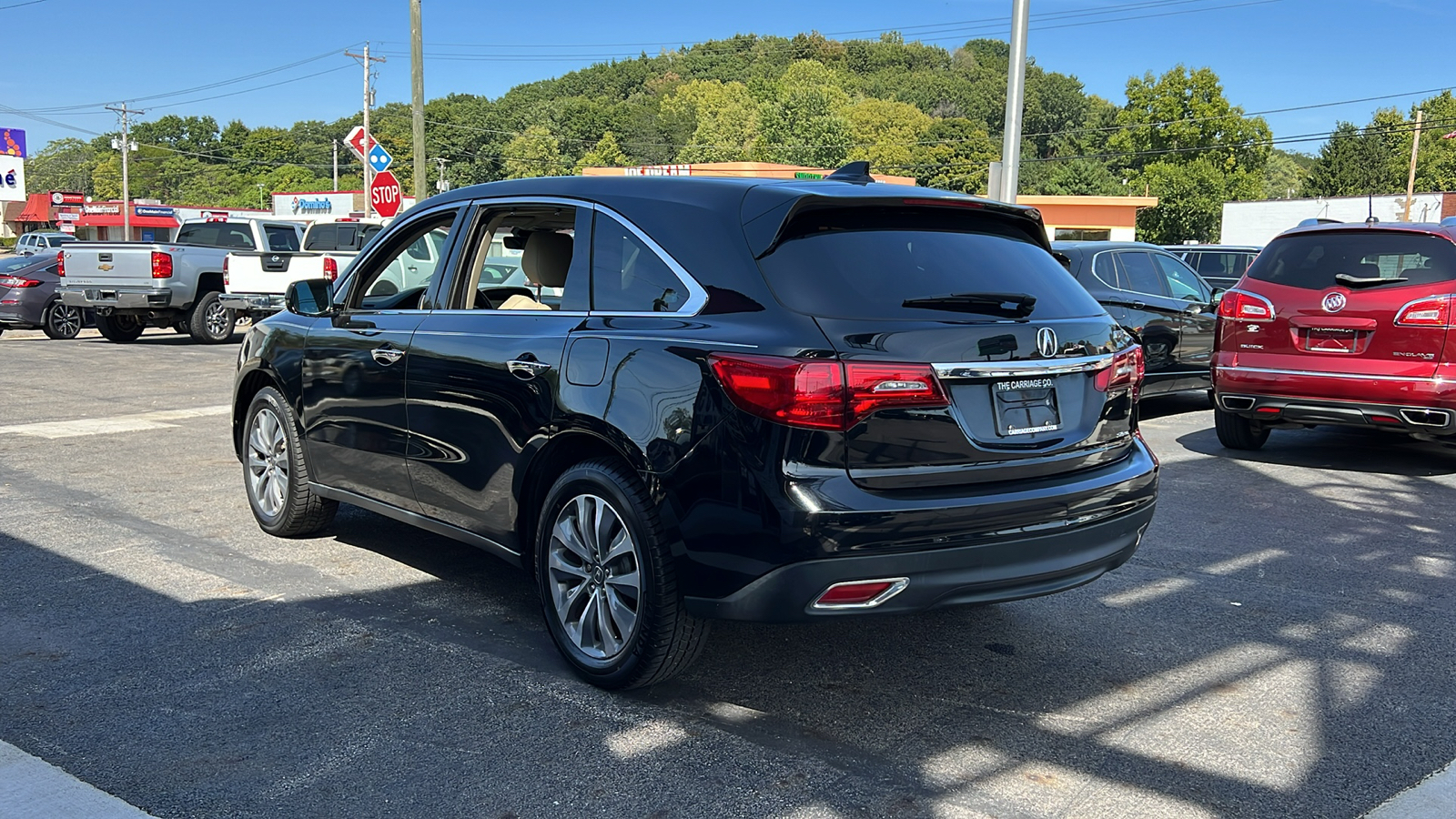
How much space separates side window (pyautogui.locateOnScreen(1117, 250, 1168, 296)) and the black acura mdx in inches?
283

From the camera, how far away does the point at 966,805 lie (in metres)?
3.28

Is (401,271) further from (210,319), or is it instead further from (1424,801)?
(210,319)

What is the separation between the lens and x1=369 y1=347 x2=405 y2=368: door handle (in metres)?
5.04

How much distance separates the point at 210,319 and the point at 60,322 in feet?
12.7

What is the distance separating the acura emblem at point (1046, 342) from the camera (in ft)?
12.6

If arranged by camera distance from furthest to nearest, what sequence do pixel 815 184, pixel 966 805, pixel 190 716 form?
pixel 815 184 → pixel 190 716 → pixel 966 805

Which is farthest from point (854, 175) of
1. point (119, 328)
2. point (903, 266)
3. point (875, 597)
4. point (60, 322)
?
point (60, 322)

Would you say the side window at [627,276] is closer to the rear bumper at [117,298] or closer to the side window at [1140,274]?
the side window at [1140,274]

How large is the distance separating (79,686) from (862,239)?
9.64 feet

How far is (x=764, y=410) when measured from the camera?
3.51m

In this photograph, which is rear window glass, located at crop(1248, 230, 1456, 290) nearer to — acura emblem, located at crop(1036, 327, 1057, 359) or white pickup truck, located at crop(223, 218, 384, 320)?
acura emblem, located at crop(1036, 327, 1057, 359)

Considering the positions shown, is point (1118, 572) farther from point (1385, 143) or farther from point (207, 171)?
point (207, 171)

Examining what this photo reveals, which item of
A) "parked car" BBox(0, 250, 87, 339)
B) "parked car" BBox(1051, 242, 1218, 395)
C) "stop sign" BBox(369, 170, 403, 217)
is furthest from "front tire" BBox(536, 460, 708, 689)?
"parked car" BBox(0, 250, 87, 339)

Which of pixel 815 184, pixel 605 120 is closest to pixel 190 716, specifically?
pixel 815 184
